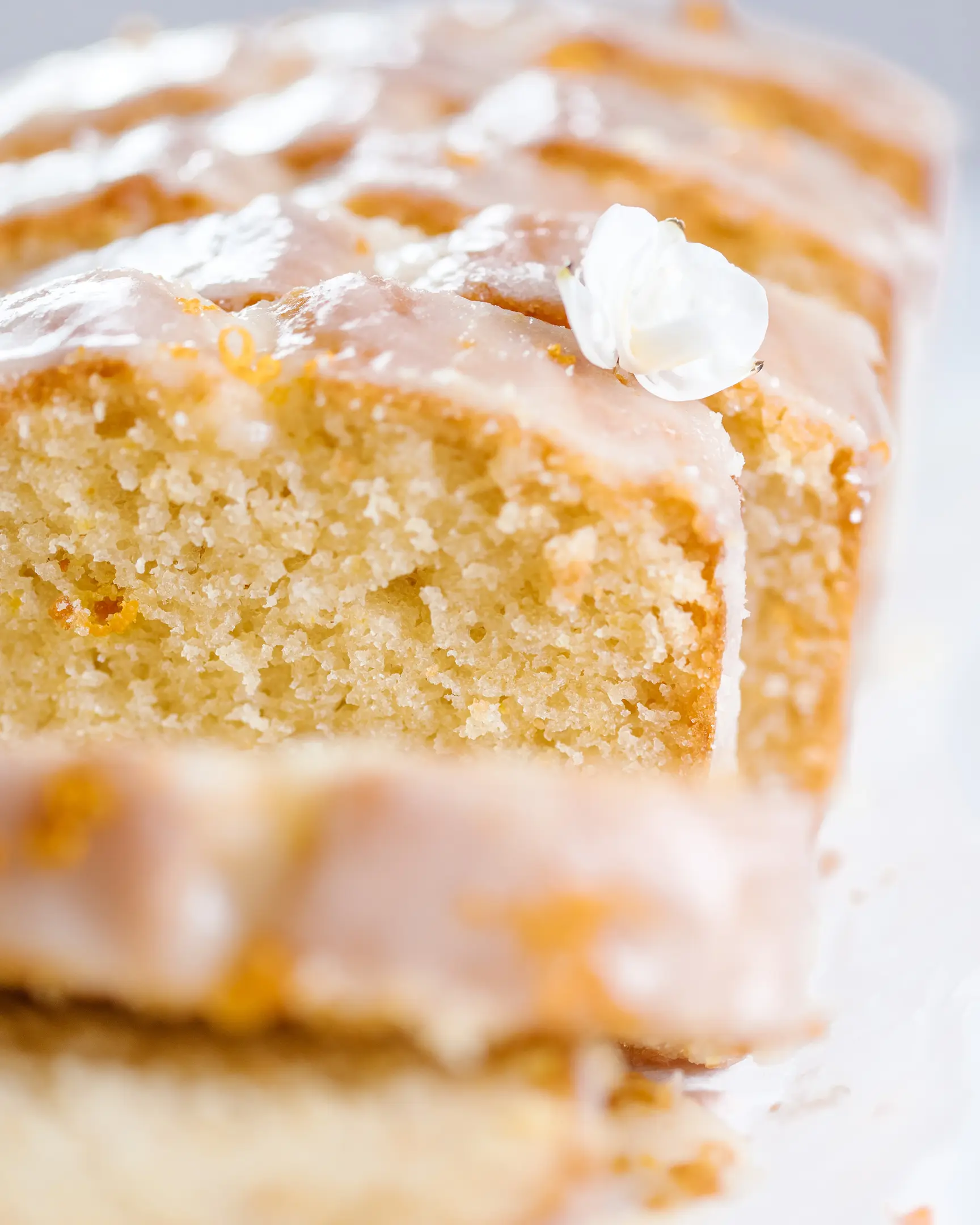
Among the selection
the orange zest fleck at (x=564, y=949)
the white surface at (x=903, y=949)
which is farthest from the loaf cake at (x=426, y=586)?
the white surface at (x=903, y=949)

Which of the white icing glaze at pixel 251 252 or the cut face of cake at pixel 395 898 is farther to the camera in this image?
the white icing glaze at pixel 251 252

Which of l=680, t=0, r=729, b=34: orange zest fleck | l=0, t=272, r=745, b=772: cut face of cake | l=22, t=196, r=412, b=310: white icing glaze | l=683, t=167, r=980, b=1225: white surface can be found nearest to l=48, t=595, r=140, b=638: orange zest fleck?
l=0, t=272, r=745, b=772: cut face of cake

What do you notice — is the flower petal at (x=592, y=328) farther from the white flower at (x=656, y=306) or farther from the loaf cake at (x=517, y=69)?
the loaf cake at (x=517, y=69)

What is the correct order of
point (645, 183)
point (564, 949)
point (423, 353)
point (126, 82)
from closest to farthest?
point (564, 949) → point (423, 353) → point (645, 183) → point (126, 82)

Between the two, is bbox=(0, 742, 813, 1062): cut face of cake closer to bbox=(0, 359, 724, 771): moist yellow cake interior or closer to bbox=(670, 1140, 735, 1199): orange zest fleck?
bbox=(670, 1140, 735, 1199): orange zest fleck

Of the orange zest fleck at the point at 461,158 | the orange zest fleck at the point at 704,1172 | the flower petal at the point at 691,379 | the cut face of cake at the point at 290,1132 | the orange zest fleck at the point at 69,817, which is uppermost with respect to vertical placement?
the orange zest fleck at the point at 461,158

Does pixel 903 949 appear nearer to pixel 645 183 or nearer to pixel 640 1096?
pixel 640 1096

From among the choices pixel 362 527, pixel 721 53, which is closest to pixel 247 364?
pixel 362 527
